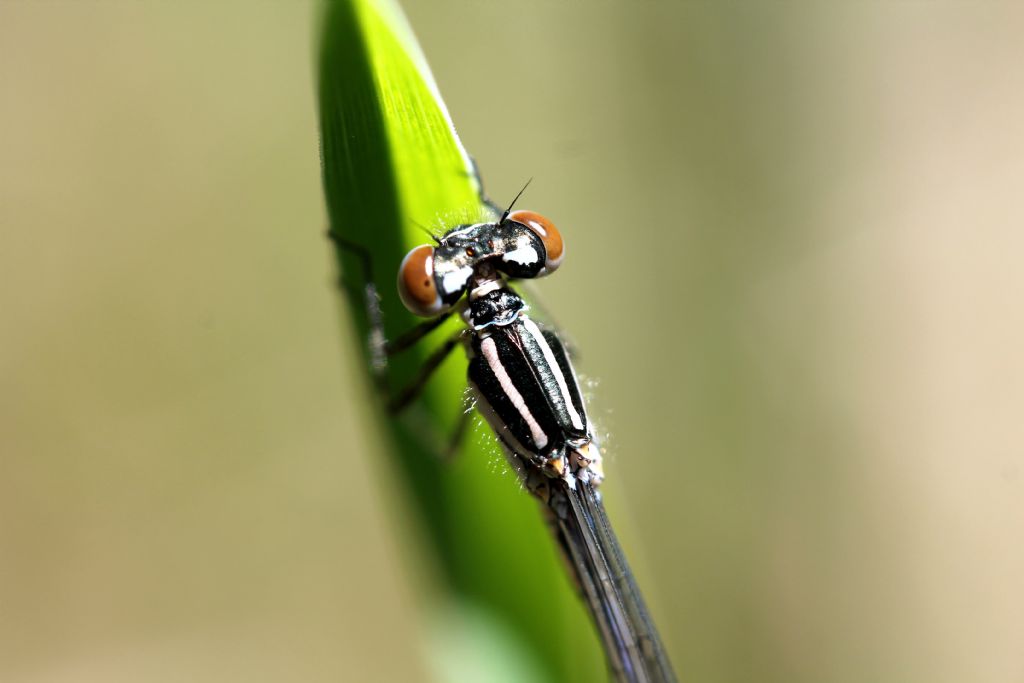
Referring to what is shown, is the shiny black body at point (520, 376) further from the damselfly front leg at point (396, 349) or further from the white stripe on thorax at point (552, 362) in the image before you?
the damselfly front leg at point (396, 349)

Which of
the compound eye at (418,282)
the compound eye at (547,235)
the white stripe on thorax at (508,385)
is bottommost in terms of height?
the white stripe on thorax at (508,385)

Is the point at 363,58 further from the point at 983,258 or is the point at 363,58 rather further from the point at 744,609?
the point at 983,258

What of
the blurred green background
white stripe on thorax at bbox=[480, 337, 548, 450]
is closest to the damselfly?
white stripe on thorax at bbox=[480, 337, 548, 450]

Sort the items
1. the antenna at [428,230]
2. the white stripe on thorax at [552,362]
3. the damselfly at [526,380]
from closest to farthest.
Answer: the antenna at [428,230] < the damselfly at [526,380] < the white stripe on thorax at [552,362]

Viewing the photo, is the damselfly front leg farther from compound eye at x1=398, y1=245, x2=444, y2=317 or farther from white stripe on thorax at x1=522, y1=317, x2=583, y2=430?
white stripe on thorax at x1=522, y1=317, x2=583, y2=430

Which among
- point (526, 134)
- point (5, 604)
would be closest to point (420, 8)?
point (526, 134)

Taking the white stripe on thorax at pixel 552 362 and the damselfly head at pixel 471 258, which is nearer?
the damselfly head at pixel 471 258

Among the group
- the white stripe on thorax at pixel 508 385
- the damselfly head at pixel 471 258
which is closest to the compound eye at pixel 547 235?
the damselfly head at pixel 471 258

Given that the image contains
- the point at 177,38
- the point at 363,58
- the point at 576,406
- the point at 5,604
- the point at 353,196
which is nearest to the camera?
the point at 363,58
